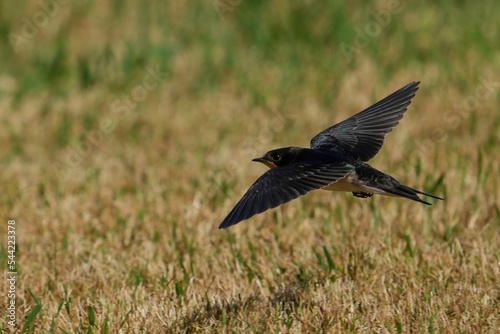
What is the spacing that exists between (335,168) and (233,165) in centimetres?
292

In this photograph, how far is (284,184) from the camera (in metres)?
4.43

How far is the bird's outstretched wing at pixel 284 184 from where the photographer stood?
4152 millimetres

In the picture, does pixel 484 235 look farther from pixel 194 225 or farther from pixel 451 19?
pixel 451 19

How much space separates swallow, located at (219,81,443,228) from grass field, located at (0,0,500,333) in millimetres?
466

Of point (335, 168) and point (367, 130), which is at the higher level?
point (367, 130)

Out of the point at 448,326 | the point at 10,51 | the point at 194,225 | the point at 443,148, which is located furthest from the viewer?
the point at 10,51

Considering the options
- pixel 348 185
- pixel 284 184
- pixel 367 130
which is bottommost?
pixel 284 184

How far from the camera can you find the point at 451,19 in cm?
1034

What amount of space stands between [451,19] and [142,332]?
22.8ft

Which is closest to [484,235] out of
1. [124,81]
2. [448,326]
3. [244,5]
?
[448,326]

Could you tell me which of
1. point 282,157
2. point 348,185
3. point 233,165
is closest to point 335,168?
point 348,185

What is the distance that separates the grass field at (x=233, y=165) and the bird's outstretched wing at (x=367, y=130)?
1.76ft

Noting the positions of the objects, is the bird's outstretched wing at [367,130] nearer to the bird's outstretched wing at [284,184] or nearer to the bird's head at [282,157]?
the bird's head at [282,157]

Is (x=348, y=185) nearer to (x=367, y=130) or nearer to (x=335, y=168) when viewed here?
(x=335, y=168)
